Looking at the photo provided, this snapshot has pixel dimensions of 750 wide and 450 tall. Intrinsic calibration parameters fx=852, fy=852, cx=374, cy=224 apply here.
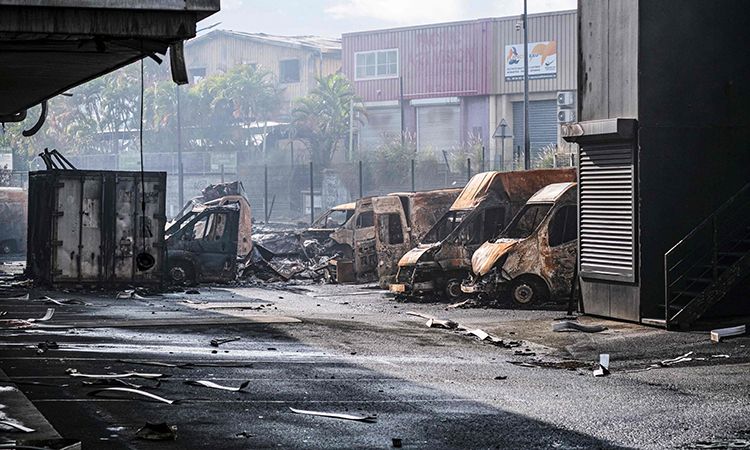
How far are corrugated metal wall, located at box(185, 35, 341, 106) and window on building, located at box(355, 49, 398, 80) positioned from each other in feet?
20.4

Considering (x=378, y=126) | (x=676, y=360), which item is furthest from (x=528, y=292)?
(x=378, y=126)

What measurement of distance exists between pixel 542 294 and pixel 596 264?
7.32ft

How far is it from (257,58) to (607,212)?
48564 mm

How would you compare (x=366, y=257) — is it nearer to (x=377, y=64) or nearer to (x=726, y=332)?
(x=726, y=332)

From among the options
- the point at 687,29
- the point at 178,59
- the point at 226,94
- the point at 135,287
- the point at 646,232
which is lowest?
the point at 135,287

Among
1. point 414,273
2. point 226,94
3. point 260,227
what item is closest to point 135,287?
point 414,273

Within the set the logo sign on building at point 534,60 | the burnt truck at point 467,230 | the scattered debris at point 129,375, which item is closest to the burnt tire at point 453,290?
the burnt truck at point 467,230

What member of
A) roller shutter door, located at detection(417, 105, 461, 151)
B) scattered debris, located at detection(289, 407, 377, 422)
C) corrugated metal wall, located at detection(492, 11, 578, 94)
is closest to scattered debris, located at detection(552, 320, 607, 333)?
scattered debris, located at detection(289, 407, 377, 422)

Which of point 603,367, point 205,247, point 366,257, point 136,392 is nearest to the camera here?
point 136,392

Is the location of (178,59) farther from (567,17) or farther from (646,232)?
(567,17)

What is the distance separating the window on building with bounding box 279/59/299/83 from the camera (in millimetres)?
57906

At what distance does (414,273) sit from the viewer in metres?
17.0

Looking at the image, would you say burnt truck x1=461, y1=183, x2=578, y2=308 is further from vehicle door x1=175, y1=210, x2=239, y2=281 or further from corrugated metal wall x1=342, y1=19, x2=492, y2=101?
corrugated metal wall x1=342, y1=19, x2=492, y2=101

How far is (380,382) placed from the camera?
8.57 meters
